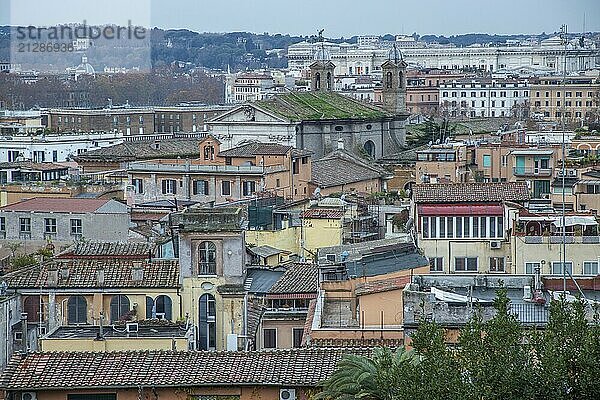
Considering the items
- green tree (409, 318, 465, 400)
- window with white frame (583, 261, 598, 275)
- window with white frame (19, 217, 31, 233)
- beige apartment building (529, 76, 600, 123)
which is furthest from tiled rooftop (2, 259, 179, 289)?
beige apartment building (529, 76, 600, 123)

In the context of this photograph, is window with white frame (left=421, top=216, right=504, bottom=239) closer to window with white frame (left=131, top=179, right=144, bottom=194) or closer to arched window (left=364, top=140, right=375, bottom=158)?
window with white frame (left=131, top=179, right=144, bottom=194)

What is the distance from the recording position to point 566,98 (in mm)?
81312

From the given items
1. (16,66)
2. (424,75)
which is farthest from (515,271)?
(16,66)

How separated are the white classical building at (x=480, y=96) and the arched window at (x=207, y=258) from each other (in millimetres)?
74189

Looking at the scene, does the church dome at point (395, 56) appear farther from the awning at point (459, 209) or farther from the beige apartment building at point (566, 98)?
the awning at point (459, 209)

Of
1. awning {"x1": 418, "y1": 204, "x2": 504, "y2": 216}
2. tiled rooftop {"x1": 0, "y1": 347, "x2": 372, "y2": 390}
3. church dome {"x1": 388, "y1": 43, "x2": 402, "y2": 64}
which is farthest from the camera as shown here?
church dome {"x1": 388, "y1": 43, "x2": 402, "y2": 64}

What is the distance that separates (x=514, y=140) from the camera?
120 ft

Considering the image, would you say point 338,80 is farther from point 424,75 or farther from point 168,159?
point 168,159

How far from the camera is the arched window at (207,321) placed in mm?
17031

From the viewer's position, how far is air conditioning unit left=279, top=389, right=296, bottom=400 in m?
13.4

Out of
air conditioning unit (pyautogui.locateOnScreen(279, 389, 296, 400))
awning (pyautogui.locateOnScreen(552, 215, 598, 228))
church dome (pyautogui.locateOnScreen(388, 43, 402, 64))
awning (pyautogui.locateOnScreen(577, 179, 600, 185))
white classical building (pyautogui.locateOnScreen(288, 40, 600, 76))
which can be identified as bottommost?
air conditioning unit (pyautogui.locateOnScreen(279, 389, 296, 400))

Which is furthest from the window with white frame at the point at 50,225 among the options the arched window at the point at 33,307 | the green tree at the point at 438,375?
the green tree at the point at 438,375

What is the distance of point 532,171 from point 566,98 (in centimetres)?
5313

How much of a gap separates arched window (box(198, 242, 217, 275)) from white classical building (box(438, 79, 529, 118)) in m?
74.2
